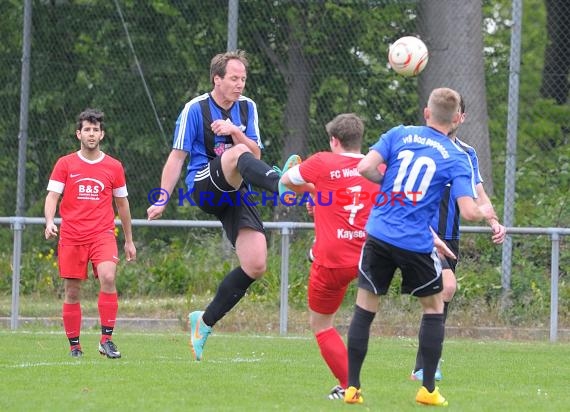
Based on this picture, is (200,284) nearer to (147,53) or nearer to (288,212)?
(288,212)

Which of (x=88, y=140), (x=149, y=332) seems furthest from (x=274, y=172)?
(x=149, y=332)

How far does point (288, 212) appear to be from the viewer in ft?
49.3

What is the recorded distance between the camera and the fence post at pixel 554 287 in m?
12.7

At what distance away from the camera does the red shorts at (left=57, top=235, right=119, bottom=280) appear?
9805 mm

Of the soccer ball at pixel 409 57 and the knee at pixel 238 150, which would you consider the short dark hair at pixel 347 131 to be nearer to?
the knee at pixel 238 150

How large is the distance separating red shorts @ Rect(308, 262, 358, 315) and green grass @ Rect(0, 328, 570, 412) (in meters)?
0.57

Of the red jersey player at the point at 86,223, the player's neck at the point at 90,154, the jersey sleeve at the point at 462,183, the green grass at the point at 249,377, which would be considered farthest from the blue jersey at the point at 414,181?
the player's neck at the point at 90,154

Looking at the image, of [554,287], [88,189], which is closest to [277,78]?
[554,287]

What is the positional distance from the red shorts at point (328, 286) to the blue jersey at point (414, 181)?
459mm

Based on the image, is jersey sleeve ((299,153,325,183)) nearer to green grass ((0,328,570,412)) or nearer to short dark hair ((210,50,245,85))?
green grass ((0,328,570,412))

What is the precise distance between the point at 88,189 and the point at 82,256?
58 cm

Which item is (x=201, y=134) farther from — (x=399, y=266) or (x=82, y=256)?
(x=399, y=266)

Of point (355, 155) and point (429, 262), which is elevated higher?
point (355, 155)

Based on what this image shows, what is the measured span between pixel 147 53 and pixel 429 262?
10089 mm
